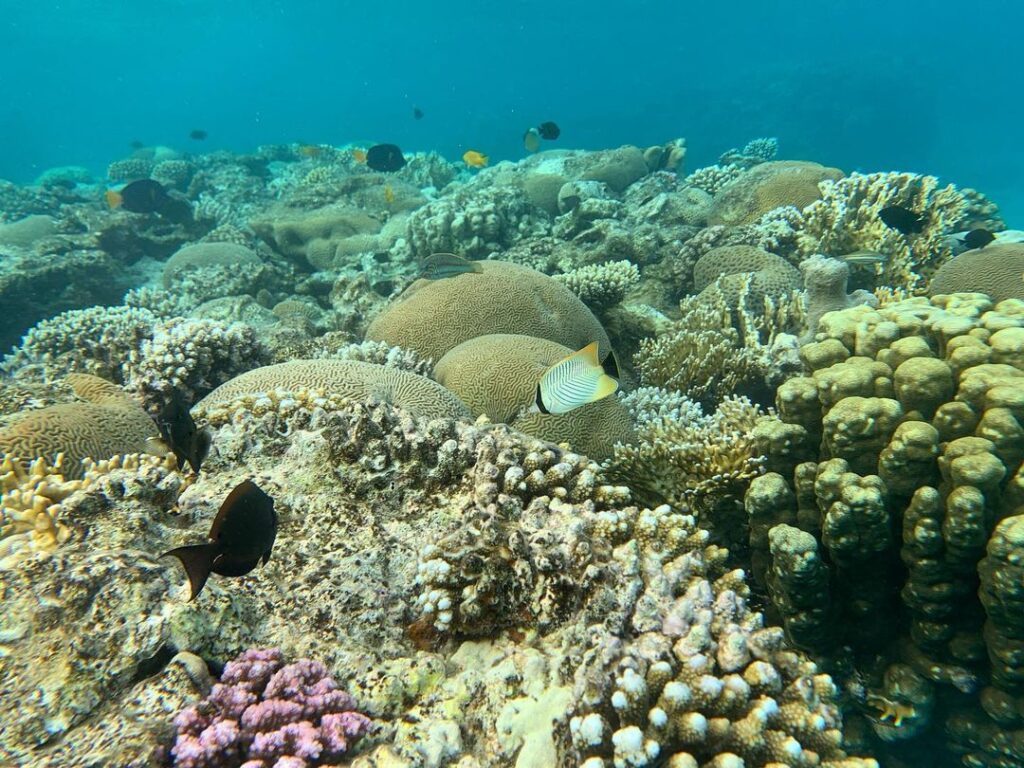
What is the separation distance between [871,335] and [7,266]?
12986mm

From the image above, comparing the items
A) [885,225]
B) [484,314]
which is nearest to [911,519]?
[484,314]

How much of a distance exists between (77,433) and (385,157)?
25.7 ft

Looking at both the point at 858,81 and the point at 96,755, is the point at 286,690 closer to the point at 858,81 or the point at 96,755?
the point at 96,755

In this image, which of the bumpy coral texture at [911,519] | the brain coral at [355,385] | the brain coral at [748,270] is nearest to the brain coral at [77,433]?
the brain coral at [355,385]

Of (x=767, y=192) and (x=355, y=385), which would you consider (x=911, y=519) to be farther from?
(x=767, y=192)

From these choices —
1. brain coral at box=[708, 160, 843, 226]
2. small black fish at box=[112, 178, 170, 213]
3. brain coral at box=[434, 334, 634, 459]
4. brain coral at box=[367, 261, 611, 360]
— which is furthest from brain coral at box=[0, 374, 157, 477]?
small black fish at box=[112, 178, 170, 213]

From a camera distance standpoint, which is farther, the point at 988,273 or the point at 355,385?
the point at 988,273

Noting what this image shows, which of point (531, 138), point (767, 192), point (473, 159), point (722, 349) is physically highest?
point (531, 138)

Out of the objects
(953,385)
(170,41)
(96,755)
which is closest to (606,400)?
(953,385)

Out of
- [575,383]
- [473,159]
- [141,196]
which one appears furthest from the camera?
[473,159]

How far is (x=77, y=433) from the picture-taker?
3764 mm

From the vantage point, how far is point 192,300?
988cm

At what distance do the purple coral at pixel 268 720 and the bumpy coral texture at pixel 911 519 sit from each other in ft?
6.57

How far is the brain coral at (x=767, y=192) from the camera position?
29.6 feet
